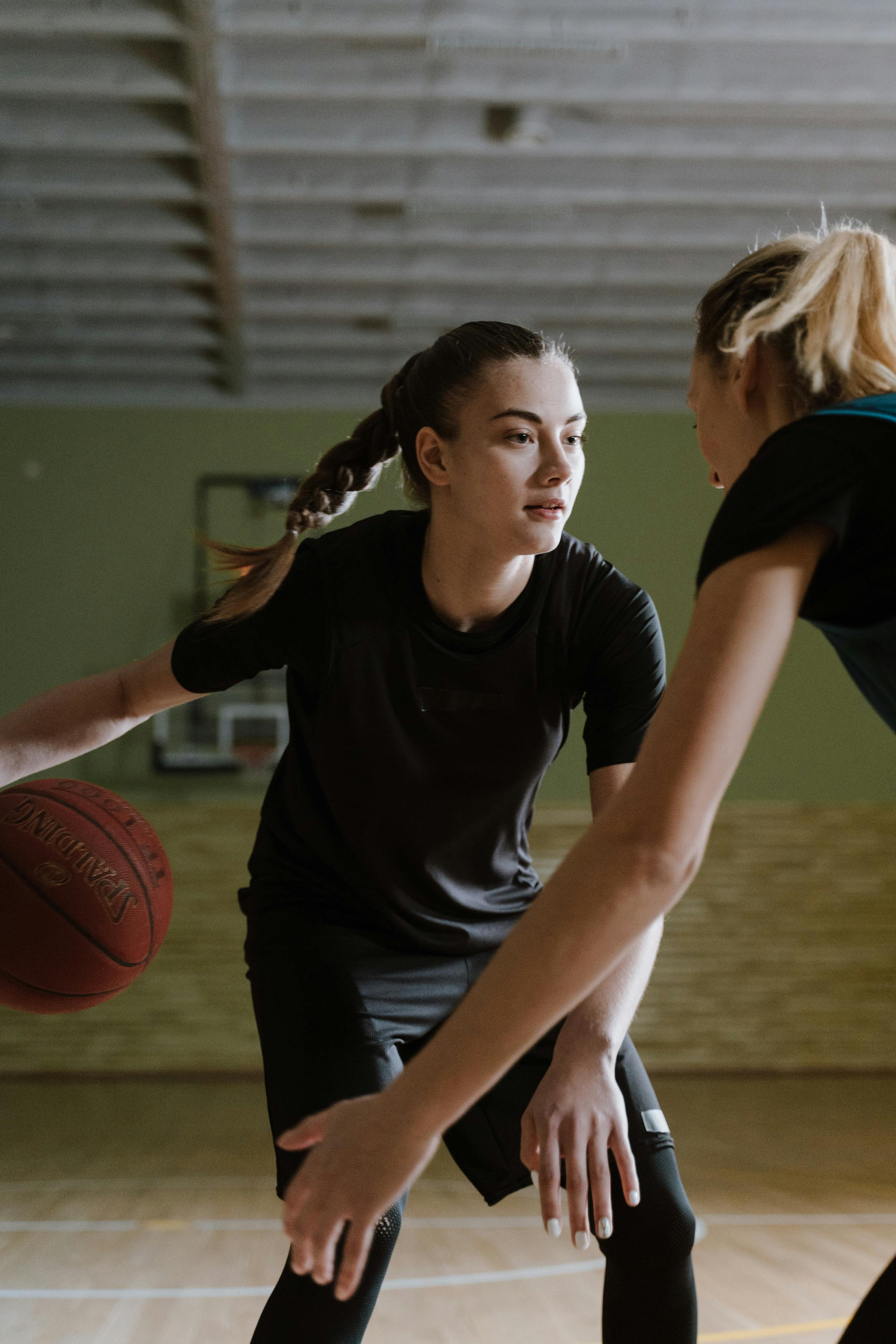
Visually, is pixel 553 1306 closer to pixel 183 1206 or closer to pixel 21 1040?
pixel 183 1206

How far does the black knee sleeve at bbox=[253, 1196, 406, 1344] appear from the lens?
144cm

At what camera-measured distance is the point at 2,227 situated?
5414mm

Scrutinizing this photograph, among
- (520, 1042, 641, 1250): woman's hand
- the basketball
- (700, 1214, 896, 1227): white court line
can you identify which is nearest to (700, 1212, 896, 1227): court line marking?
(700, 1214, 896, 1227): white court line

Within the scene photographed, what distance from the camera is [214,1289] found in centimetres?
327

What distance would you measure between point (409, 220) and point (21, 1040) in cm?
465

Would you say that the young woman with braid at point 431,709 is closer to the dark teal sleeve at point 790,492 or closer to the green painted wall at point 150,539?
the dark teal sleeve at point 790,492

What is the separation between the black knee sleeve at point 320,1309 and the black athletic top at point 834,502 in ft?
2.94

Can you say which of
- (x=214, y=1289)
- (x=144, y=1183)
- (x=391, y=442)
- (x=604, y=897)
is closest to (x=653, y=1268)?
(x=604, y=897)

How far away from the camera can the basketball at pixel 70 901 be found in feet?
6.79

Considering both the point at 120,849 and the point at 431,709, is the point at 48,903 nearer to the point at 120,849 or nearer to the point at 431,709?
the point at 120,849

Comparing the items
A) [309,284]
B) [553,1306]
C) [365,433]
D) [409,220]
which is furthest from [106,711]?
[309,284]

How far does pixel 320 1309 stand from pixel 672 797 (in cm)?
92

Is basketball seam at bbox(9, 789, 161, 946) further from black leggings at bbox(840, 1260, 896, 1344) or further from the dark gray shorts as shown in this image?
black leggings at bbox(840, 1260, 896, 1344)

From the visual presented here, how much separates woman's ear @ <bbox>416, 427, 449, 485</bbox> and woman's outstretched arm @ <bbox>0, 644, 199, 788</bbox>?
1.54 feet
